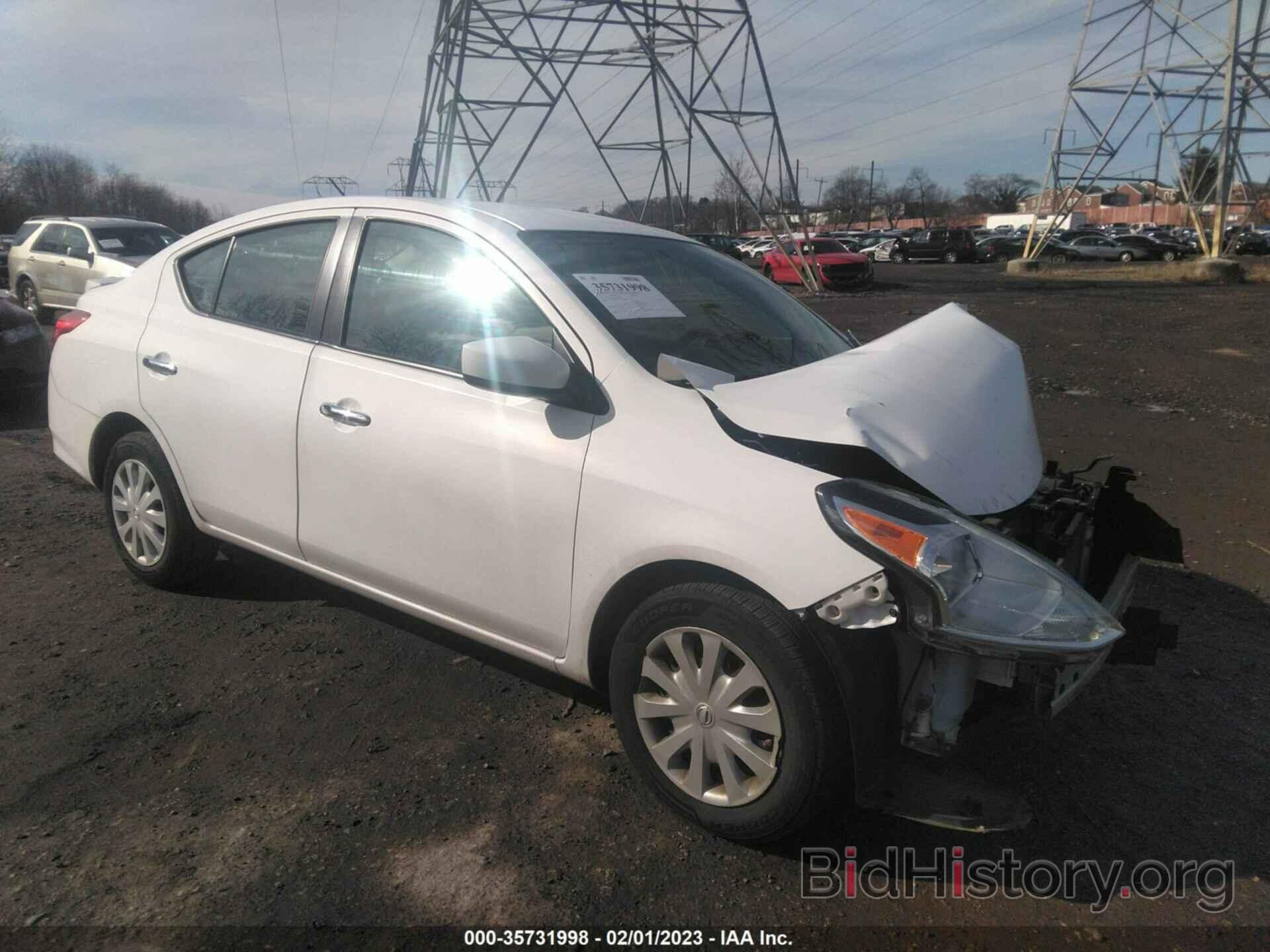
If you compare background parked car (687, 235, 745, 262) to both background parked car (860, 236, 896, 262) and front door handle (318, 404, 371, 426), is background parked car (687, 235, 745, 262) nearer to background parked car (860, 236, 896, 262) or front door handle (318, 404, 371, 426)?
background parked car (860, 236, 896, 262)

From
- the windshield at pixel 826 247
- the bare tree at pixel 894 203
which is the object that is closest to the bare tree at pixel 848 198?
the bare tree at pixel 894 203

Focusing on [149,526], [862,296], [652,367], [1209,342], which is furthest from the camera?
[862,296]

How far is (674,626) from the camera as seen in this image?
8.45 ft

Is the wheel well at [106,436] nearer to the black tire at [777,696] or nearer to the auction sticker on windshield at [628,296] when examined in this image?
the auction sticker on windshield at [628,296]

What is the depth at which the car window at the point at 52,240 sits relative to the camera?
14242 mm

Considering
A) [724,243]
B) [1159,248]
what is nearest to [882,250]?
[724,243]

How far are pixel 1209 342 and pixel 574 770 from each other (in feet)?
41.2

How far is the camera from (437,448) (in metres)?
3.01

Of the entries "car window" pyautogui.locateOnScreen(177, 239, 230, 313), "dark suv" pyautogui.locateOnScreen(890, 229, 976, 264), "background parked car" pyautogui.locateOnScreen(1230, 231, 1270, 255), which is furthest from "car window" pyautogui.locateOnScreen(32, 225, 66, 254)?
"background parked car" pyautogui.locateOnScreen(1230, 231, 1270, 255)

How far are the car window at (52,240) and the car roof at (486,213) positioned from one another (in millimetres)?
12548

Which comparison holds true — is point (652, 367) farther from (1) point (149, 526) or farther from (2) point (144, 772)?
(1) point (149, 526)

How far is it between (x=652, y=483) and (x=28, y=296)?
16195 mm

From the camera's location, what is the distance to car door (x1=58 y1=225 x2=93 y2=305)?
13.7m

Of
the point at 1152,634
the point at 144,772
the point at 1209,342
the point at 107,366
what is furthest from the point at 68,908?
the point at 1209,342
